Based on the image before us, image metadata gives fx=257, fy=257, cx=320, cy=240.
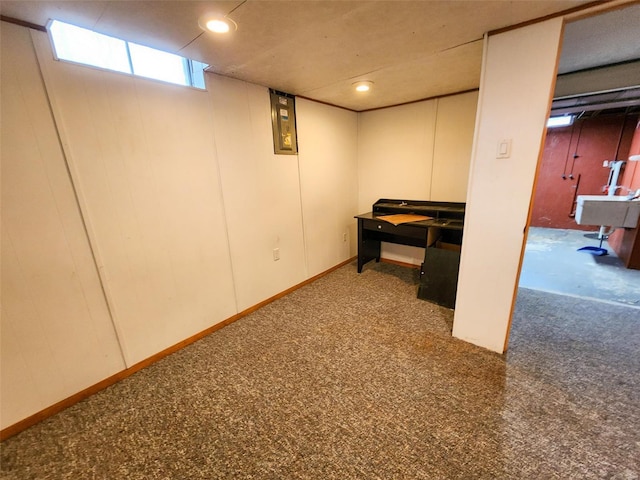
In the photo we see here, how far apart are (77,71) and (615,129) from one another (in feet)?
25.2

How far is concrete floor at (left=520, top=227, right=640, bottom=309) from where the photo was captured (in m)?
2.75

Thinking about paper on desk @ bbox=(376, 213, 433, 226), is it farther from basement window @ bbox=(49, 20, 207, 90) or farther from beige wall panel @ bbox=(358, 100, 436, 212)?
basement window @ bbox=(49, 20, 207, 90)

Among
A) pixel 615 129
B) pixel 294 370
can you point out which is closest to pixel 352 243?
pixel 294 370

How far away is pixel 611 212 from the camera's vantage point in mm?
3264

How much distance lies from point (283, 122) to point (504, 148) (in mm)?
1916

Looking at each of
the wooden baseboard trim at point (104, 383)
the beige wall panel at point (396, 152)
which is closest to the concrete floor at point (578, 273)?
the beige wall panel at point (396, 152)

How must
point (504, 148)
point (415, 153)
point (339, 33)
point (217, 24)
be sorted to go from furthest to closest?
point (415, 153) → point (504, 148) → point (339, 33) → point (217, 24)

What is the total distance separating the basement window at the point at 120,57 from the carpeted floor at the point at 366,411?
6.72 ft

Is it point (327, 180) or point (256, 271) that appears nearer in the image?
point (256, 271)

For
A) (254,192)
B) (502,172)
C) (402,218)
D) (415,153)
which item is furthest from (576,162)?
(254,192)

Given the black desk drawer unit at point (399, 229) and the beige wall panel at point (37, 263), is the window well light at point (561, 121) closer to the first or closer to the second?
the black desk drawer unit at point (399, 229)

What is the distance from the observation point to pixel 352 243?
391 cm

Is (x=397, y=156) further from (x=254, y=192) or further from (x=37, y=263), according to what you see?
(x=37, y=263)

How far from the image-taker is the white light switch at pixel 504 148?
1.60m
